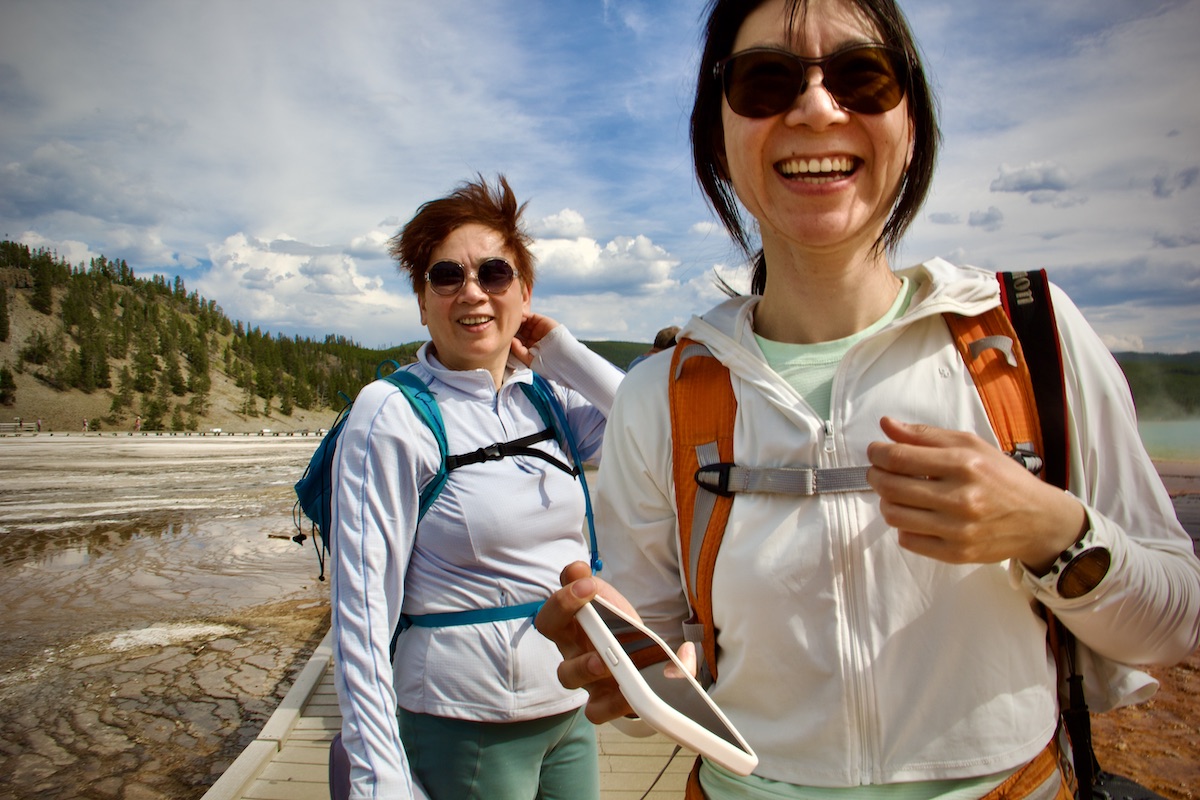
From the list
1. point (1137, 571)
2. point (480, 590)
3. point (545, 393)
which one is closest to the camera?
point (1137, 571)

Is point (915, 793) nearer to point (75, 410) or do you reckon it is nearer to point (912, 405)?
point (912, 405)

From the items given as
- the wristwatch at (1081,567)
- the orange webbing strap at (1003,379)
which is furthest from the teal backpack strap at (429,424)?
the wristwatch at (1081,567)

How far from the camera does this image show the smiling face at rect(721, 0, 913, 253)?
128 centimetres

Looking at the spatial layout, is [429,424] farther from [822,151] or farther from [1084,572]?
[1084,572]

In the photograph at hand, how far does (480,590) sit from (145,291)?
13118cm

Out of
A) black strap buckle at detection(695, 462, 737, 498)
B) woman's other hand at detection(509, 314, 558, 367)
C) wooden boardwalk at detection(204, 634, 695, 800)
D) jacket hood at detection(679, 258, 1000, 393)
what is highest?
woman's other hand at detection(509, 314, 558, 367)

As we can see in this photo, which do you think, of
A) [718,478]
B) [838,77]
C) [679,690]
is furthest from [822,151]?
[679,690]

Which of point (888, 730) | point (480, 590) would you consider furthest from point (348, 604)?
point (888, 730)

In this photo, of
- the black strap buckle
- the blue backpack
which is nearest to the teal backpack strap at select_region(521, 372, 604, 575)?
the blue backpack

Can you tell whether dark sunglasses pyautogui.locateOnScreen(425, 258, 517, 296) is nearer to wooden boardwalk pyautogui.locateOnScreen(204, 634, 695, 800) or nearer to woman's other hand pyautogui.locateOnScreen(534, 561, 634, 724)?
woman's other hand pyautogui.locateOnScreen(534, 561, 634, 724)

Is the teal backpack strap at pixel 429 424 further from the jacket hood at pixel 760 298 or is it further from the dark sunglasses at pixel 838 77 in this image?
the dark sunglasses at pixel 838 77

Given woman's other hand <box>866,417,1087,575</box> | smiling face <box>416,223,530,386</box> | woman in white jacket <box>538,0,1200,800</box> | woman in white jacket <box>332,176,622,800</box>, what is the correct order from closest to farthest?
woman's other hand <box>866,417,1087,575</box>
woman in white jacket <box>538,0,1200,800</box>
woman in white jacket <box>332,176,622,800</box>
smiling face <box>416,223,530,386</box>

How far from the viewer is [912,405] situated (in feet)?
4.09

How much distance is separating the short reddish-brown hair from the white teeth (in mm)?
1657
